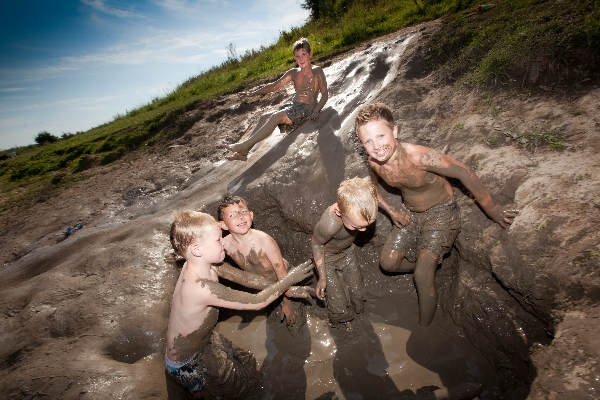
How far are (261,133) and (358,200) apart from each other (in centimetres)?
→ 281

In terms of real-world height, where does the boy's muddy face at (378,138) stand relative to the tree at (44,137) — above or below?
below

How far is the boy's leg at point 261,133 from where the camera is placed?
14.8 feet

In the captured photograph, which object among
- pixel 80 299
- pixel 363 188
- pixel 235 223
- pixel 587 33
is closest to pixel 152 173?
pixel 80 299

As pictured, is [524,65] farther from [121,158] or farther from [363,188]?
[121,158]

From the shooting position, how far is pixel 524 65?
10.8 feet

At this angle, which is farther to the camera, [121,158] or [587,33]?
[121,158]

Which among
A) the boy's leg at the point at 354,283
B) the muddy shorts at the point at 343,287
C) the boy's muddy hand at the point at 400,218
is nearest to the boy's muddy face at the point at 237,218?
the muddy shorts at the point at 343,287

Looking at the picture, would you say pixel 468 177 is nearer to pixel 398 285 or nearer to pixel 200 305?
pixel 398 285

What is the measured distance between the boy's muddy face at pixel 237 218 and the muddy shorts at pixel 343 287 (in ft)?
2.91

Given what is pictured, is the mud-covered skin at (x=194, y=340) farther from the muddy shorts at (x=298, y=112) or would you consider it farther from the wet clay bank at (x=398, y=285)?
the muddy shorts at (x=298, y=112)

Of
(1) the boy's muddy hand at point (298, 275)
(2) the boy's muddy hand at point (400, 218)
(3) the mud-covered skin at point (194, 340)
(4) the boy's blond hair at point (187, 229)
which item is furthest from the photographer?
(2) the boy's muddy hand at point (400, 218)

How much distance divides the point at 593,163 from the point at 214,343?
132 inches

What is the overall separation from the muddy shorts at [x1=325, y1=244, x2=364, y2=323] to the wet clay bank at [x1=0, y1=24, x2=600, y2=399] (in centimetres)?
19

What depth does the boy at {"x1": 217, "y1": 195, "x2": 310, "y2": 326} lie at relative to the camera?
279 cm
